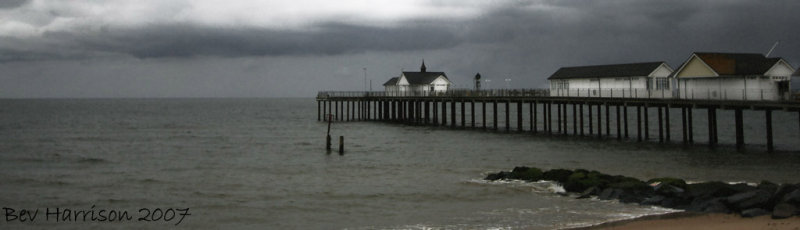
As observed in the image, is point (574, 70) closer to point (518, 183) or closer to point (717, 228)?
point (518, 183)

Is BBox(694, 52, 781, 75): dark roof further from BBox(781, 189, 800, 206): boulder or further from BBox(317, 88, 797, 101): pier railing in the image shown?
BBox(781, 189, 800, 206): boulder

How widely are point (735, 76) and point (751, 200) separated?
23.6m

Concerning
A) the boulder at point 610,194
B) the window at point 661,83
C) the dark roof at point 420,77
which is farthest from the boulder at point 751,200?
the dark roof at point 420,77

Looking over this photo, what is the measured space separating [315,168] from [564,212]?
53.1 ft

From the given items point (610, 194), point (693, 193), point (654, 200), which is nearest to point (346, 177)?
point (610, 194)

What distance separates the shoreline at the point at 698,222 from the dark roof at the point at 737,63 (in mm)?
23643

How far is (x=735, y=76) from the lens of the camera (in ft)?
129

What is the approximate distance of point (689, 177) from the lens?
28.0 meters

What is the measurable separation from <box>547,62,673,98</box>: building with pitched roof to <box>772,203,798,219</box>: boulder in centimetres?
2988

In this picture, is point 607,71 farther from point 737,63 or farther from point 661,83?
point 737,63

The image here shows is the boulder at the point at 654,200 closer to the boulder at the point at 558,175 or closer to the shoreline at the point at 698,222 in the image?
the shoreline at the point at 698,222

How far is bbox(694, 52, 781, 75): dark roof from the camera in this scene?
38.8m

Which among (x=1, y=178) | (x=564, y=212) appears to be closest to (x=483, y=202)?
(x=564, y=212)

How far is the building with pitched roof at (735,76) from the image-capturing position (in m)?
38.5
